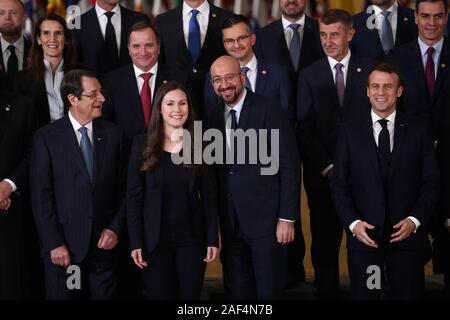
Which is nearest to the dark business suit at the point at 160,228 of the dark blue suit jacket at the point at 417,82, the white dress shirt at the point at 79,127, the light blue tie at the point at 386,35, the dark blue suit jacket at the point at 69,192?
the dark blue suit jacket at the point at 69,192

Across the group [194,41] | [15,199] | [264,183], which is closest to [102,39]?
[194,41]

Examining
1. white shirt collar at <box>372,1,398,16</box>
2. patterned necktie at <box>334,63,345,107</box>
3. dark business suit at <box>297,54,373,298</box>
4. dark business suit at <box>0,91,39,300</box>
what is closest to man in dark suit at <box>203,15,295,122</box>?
dark business suit at <box>297,54,373,298</box>

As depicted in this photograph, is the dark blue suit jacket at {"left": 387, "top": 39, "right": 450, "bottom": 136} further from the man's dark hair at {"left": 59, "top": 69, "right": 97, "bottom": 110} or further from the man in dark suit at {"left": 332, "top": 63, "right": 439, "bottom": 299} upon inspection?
the man's dark hair at {"left": 59, "top": 69, "right": 97, "bottom": 110}

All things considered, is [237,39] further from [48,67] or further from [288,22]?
[48,67]

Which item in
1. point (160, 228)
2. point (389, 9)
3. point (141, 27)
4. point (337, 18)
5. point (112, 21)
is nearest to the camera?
point (160, 228)

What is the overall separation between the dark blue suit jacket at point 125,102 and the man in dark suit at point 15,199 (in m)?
0.42

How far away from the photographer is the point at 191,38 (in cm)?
511

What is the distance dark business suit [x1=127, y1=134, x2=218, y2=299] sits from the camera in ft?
13.7

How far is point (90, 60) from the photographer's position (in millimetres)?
5062

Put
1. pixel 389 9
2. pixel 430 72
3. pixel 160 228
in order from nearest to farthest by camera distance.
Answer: pixel 160 228 → pixel 430 72 → pixel 389 9

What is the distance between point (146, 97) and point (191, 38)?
1.75ft

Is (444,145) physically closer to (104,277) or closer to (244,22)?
(244,22)

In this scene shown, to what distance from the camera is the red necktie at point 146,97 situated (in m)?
4.75
